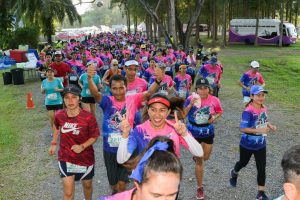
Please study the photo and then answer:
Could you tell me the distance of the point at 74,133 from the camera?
4801mm

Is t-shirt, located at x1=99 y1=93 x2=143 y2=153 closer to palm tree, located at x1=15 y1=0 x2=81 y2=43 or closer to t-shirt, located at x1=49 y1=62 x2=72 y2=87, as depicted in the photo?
t-shirt, located at x1=49 y1=62 x2=72 y2=87

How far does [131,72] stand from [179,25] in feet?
68.5

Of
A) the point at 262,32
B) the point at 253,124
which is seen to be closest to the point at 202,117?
the point at 253,124

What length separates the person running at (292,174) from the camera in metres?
2.28

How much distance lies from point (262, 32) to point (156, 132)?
1708 inches

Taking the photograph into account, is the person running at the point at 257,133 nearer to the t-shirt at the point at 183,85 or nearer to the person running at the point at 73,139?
the person running at the point at 73,139

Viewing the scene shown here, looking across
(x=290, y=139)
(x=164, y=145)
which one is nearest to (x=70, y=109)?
(x=164, y=145)

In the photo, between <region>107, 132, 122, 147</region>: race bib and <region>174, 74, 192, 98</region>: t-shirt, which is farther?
<region>174, 74, 192, 98</region>: t-shirt

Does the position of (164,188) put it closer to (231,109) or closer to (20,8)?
(231,109)

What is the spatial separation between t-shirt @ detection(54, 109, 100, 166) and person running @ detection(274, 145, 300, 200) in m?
2.96

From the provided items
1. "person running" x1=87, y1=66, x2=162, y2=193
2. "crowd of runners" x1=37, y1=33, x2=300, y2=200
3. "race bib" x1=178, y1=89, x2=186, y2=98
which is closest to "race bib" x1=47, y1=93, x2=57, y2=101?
"crowd of runners" x1=37, y1=33, x2=300, y2=200

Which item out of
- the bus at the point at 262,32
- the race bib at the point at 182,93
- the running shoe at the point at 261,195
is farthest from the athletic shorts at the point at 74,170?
the bus at the point at 262,32

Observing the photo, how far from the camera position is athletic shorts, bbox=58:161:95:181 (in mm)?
4820

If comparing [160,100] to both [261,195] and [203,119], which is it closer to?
[203,119]
